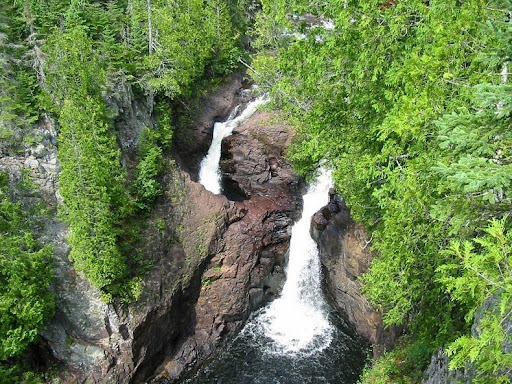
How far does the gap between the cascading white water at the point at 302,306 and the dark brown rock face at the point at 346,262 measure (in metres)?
0.82

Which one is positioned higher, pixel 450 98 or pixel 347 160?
pixel 450 98

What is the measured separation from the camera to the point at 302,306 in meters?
23.0

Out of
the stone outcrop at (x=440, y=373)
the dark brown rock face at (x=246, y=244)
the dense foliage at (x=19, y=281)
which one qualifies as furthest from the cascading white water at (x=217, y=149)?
the stone outcrop at (x=440, y=373)

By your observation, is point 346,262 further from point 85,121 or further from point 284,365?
point 85,121

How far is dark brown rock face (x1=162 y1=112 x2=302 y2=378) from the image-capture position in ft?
71.4

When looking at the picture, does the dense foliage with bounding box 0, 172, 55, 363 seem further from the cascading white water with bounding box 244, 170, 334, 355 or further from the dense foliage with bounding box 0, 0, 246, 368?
the cascading white water with bounding box 244, 170, 334, 355

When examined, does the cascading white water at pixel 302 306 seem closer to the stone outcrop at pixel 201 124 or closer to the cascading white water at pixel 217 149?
the cascading white water at pixel 217 149

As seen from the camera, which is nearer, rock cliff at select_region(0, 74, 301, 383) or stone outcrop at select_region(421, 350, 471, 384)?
stone outcrop at select_region(421, 350, 471, 384)

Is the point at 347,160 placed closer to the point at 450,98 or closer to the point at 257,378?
the point at 450,98

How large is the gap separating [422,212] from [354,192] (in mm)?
4730

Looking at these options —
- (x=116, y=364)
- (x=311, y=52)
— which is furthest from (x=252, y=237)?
(x=311, y=52)

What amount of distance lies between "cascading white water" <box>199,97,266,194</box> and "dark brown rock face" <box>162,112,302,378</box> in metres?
0.85

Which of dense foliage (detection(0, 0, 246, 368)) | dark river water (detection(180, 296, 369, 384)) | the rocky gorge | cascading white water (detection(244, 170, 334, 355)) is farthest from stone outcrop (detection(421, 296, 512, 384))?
dense foliage (detection(0, 0, 246, 368))

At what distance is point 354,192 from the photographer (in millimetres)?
13047
